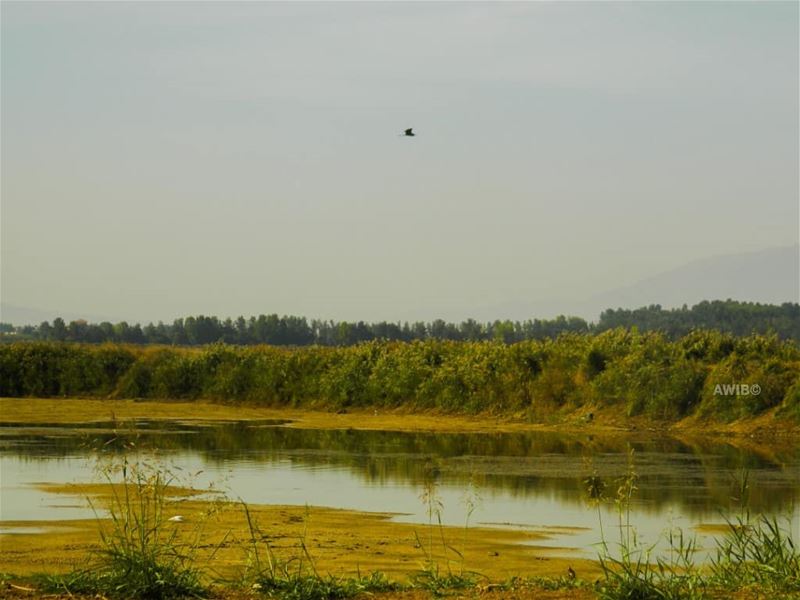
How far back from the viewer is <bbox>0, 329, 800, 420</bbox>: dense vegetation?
3478 cm

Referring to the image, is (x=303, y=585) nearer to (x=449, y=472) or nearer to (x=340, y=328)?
(x=449, y=472)

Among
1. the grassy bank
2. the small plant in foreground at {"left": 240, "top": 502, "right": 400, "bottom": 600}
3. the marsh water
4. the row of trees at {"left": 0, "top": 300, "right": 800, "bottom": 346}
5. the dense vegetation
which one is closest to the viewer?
the grassy bank

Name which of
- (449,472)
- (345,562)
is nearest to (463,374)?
(449,472)

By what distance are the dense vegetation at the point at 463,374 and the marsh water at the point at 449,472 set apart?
325 centimetres

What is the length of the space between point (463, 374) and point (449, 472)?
17.2 m

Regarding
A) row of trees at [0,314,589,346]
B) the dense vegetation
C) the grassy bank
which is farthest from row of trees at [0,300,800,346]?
the grassy bank

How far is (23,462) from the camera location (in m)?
25.0

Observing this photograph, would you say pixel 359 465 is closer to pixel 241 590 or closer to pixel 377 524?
pixel 377 524

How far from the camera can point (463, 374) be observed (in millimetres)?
40625

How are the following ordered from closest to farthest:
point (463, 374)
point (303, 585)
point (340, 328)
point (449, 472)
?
point (303, 585), point (449, 472), point (463, 374), point (340, 328)

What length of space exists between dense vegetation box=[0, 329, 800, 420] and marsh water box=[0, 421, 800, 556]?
3250 mm

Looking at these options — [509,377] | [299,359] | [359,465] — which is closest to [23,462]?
[359,465]

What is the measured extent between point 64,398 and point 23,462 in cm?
2529

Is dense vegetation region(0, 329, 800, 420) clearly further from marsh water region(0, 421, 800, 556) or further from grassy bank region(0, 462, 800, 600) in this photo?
grassy bank region(0, 462, 800, 600)
